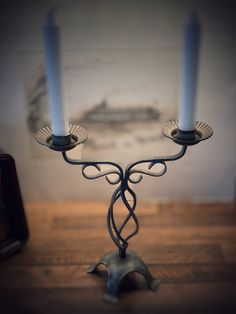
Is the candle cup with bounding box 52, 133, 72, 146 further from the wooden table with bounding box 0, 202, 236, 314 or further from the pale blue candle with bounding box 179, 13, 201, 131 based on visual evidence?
the wooden table with bounding box 0, 202, 236, 314

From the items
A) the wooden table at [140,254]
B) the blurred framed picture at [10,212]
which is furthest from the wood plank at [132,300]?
the blurred framed picture at [10,212]

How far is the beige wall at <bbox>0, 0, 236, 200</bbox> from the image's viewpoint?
0.87 meters

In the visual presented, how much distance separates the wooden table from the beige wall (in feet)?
0.16

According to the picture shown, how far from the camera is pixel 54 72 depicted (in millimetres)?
646

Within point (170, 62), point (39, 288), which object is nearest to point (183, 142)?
point (170, 62)

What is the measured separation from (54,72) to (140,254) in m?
0.47

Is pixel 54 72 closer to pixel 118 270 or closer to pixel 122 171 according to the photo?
pixel 122 171

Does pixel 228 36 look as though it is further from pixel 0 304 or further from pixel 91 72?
pixel 0 304

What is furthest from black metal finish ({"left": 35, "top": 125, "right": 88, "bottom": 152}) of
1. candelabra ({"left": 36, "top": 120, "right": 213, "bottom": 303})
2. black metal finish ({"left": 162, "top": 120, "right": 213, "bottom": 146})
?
black metal finish ({"left": 162, "top": 120, "right": 213, "bottom": 146})

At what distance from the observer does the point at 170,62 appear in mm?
924

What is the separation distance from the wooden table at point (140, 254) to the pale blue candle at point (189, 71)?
1.12ft

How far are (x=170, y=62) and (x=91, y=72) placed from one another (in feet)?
0.57

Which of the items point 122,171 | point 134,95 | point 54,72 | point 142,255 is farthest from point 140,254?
point 54,72

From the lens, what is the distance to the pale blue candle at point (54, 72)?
611mm
